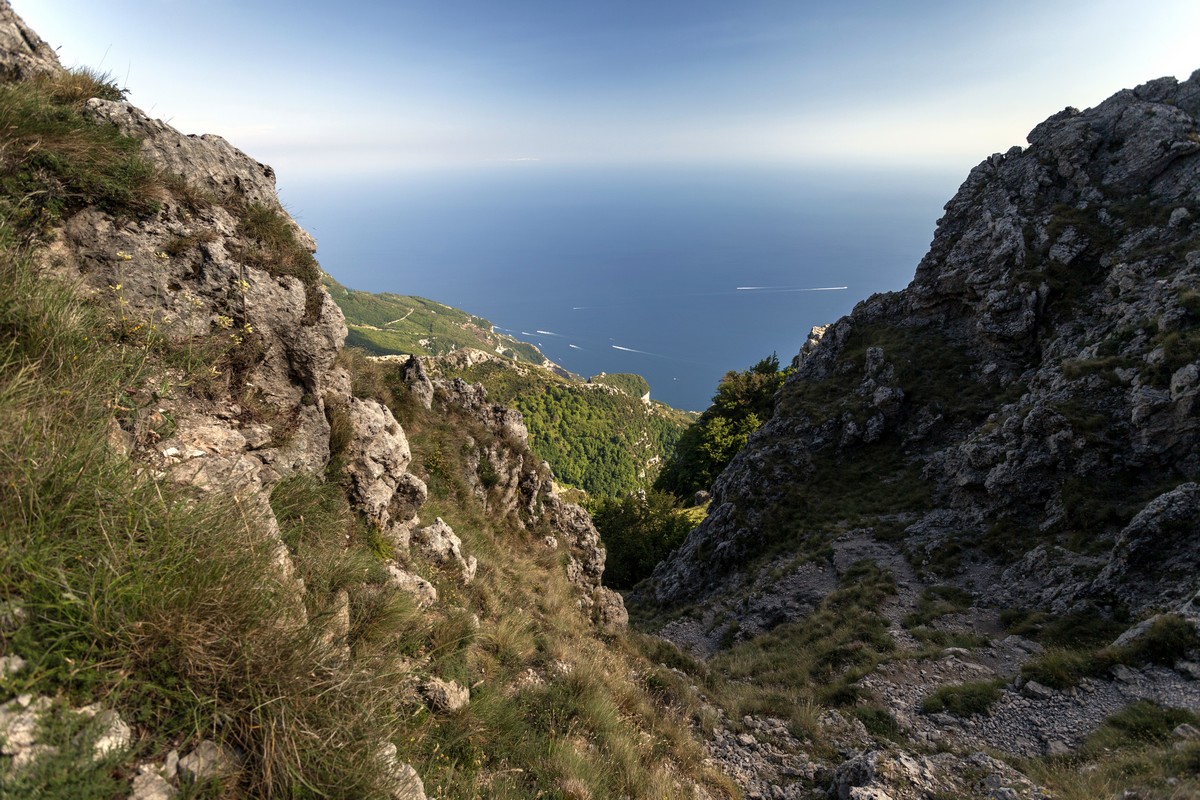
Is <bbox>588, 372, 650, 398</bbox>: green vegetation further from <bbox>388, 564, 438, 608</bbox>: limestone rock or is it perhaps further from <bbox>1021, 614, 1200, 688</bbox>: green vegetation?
<bbox>388, 564, 438, 608</bbox>: limestone rock

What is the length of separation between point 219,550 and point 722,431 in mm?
42701

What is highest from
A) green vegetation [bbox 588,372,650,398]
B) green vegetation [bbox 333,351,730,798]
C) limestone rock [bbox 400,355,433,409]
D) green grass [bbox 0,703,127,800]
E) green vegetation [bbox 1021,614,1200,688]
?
green grass [bbox 0,703,127,800]

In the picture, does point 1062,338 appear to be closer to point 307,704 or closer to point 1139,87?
point 1139,87

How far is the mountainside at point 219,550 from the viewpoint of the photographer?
2547mm

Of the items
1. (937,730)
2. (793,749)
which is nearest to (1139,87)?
(937,730)

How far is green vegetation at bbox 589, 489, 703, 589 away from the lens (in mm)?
31719

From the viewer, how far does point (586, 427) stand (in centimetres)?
10281

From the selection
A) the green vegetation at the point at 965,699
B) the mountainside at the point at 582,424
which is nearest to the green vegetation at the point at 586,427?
the mountainside at the point at 582,424

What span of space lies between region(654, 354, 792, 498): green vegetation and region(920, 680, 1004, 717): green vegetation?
30.6 metres

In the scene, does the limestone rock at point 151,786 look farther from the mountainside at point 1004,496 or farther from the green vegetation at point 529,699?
the mountainside at point 1004,496

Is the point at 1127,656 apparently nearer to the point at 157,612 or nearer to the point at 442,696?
the point at 442,696

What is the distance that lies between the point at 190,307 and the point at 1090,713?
56.6ft

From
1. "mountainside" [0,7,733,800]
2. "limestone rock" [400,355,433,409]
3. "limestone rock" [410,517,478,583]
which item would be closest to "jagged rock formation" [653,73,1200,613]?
"mountainside" [0,7,733,800]

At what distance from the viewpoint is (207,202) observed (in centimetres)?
722
